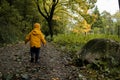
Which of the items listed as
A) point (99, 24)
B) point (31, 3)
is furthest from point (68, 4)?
point (99, 24)

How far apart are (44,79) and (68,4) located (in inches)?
745

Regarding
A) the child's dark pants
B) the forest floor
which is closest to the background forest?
the forest floor

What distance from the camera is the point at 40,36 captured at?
12648 mm

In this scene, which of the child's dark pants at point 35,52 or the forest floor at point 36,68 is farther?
the child's dark pants at point 35,52

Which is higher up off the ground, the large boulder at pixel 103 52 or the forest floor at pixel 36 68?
the large boulder at pixel 103 52

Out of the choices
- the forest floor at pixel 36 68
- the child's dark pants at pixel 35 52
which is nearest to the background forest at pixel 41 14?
the forest floor at pixel 36 68

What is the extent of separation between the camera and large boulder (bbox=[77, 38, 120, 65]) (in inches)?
483

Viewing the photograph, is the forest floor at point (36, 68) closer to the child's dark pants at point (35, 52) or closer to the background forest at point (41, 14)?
the child's dark pants at point (35, 52)

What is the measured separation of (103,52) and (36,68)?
9.46 feet

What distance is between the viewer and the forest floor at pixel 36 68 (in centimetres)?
1060

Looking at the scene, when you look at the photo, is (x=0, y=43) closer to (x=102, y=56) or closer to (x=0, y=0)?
(x=0, y=0)

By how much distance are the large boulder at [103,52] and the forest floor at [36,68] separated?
32.5 inches

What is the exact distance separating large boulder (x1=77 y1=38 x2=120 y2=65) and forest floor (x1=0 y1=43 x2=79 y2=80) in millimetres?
825

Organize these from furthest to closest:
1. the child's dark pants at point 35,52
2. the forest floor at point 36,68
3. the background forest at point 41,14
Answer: the background forest at point 41,14, the child's dark pants at point 35,52, the forest floor at point 36,68
